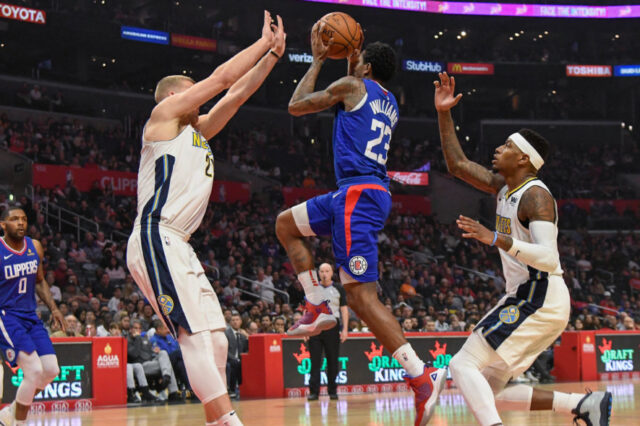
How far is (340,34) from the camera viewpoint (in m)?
6.22

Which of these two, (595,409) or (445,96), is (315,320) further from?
(595,409)

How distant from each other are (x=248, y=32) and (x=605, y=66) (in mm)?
16906

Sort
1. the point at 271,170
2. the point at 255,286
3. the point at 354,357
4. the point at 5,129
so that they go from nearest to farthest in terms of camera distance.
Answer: the point at 354,357, the point at 255,286, the point at 5,129, the point at 271,170

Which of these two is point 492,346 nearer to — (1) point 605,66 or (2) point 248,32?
(2) point 248,32

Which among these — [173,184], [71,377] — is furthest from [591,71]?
[173,184]

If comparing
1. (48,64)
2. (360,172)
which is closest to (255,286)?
(360,172)

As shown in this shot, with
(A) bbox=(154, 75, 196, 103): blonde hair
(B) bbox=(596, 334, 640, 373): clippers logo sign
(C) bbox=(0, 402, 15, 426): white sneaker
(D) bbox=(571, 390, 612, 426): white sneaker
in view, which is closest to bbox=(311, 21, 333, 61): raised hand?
(A) bbox=(154, 75, 196, 103): blonde hair

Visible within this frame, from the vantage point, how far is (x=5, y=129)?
2464 centimetres

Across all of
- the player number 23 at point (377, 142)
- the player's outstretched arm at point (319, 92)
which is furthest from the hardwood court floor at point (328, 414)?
the player's outstretched arm at point (319, 92)

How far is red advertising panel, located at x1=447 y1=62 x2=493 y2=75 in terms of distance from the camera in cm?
3612

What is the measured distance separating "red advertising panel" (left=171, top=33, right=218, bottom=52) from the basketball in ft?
83.6

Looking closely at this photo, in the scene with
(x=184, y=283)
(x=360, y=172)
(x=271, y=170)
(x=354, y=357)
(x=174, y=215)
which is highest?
(x=271, y=170)

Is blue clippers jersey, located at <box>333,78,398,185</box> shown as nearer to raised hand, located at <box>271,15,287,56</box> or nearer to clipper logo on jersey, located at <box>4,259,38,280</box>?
raised hand, located at <box>271,15,287,56</box>

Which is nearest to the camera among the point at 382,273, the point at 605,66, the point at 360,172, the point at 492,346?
the point at 492,346
